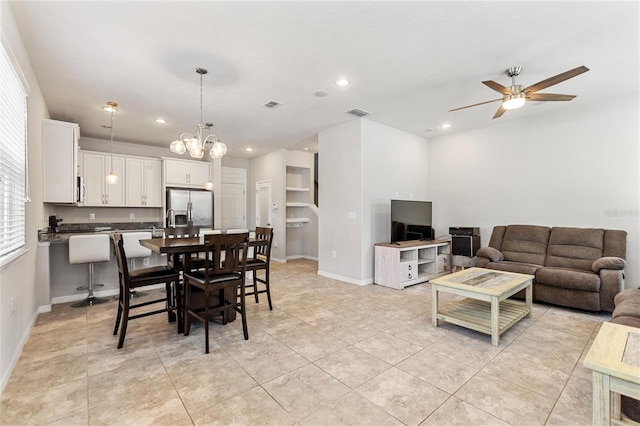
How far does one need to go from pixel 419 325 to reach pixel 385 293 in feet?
4.24

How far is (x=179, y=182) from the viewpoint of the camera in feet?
21.0

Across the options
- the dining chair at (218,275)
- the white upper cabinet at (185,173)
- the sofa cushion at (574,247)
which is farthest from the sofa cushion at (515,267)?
the white upper cabinet at (185,173)

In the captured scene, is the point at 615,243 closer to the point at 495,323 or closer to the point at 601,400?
the point at 495,323

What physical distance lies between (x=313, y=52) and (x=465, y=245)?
4172 millimetres

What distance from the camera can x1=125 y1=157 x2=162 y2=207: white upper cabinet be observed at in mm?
5926

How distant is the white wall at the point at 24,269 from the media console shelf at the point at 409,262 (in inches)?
170

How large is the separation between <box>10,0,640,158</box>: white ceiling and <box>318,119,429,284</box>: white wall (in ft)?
2.43

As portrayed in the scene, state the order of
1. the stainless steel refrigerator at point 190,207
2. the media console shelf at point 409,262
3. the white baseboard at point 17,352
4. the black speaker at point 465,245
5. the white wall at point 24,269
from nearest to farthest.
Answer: the white baseboard at point 17,352 → the white wall at point 24,269 → the media console shelf at point 409,262 → the black speaker at point 465,245 → the stainless steel refrigerator at point 190,207

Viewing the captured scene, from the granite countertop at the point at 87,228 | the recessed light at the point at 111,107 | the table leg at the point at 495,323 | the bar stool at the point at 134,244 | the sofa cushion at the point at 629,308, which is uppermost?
the recessed light at the point at 111,107

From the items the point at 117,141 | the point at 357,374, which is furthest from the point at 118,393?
the point at 117,141

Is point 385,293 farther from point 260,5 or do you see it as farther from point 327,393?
point 260,5

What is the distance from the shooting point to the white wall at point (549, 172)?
13.4 ft

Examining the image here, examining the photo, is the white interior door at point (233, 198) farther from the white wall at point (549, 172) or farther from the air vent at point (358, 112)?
the white wall at point (549, 172)

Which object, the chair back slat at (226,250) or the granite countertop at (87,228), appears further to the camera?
the granite countertop at (87,228)
